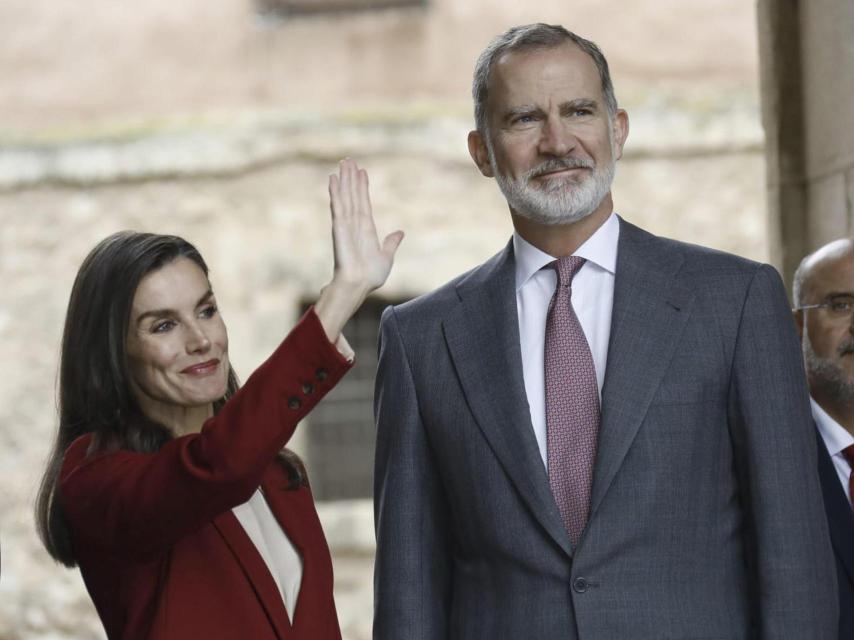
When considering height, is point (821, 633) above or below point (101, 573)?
below

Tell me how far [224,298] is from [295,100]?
1.32m

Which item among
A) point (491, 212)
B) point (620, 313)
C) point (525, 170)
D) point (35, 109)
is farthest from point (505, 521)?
point (35, 109)

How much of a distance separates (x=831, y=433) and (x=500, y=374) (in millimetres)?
706

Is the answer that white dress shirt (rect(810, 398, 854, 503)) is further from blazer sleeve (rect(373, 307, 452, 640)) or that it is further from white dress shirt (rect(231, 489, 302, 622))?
white dress shirt (rect(231, 489, 302, 622))

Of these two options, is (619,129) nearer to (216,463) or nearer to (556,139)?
(556,139)

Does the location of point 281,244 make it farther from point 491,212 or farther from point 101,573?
point 101,573

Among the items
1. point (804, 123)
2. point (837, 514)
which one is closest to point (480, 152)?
point (837, 514)

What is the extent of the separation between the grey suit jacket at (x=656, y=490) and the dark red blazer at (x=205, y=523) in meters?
0.24

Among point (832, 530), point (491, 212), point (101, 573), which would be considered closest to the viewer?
point (101, 573)

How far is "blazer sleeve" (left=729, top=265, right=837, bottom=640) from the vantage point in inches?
91.2

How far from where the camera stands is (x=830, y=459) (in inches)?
107

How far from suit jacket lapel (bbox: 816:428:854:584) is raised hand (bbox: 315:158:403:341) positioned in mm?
887

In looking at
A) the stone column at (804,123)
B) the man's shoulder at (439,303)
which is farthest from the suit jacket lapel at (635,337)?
the stone column at (804,123)

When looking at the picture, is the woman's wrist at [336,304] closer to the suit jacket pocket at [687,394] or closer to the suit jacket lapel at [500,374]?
the suit jacket lapel at [500,374]
